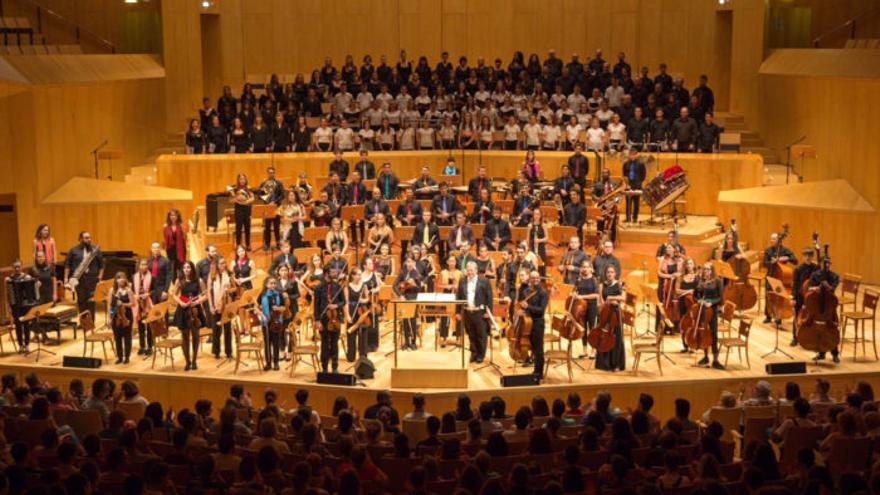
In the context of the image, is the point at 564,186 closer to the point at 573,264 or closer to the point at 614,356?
the point at 573,264

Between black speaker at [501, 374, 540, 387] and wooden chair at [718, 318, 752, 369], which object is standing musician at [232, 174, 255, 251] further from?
wooden chair at [718, 318, 752, 369]

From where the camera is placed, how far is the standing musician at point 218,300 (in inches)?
589

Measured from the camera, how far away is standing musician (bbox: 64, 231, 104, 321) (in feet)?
54.1

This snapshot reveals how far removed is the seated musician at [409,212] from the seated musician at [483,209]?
2.92 feet

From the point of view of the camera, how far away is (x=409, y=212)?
18.3 metres

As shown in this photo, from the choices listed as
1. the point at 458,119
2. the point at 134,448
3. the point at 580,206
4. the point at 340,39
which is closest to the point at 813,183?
the point at 580,206

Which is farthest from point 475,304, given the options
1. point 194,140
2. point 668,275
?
point 194,140

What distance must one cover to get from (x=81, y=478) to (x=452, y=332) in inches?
338

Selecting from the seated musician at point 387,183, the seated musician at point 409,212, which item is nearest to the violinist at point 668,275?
the seated musician at point 409,212

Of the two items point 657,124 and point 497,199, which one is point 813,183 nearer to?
point 657,124

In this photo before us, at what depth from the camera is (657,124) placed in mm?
21312

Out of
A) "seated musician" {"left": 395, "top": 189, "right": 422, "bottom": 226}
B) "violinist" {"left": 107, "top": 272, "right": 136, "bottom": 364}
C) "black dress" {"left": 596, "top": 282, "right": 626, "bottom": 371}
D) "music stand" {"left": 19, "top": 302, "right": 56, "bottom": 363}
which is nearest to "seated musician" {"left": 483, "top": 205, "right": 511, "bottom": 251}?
"seated musician" {"left": 395, "top": 189, "right": 422, "bottom": 226}

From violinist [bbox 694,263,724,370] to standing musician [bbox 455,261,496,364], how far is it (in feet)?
8.57

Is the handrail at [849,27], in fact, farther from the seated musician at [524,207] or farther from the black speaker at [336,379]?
the black speaker at [336,379]
